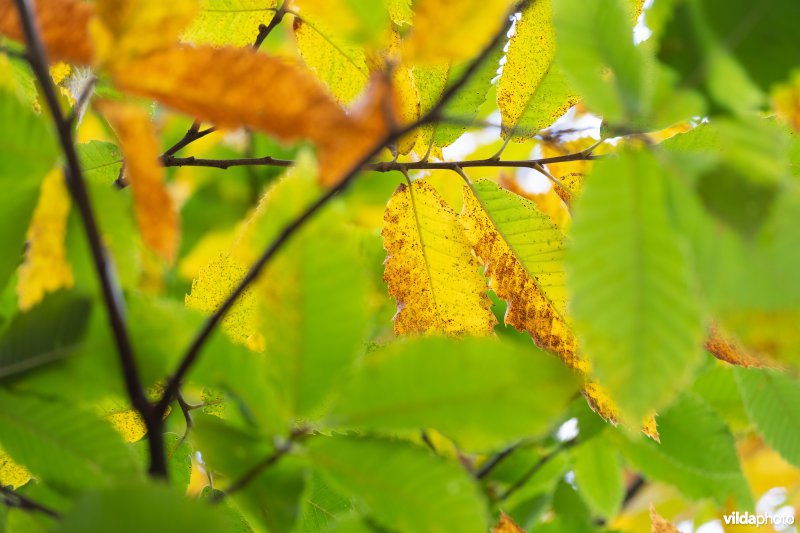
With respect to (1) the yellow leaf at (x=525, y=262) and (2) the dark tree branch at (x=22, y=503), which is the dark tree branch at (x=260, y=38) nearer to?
(1) the yellow leaf at (x=525, y=262)

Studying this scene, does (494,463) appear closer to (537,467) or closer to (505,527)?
(537,467)

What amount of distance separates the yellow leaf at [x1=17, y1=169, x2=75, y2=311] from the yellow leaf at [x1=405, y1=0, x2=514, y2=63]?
0.23 metres

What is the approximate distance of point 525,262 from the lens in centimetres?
64

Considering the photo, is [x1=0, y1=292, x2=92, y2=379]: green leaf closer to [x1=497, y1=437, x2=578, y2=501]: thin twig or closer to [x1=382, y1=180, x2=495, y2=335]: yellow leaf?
[x1=382, y1=180, x2=495, y2=335]: yellow leaf

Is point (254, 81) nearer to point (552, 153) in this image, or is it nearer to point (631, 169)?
point (631, 169)

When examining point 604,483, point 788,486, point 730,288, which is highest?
point 730,288

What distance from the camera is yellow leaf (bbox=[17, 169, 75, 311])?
0.40 metres

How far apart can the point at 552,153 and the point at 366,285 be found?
0.45 metres

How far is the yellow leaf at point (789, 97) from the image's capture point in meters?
0.32

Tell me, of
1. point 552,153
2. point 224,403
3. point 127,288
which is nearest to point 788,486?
point 552,153

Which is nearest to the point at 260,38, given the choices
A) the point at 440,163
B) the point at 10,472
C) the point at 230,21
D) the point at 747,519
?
the point at 230,21

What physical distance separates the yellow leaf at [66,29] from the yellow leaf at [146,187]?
0.17 ft

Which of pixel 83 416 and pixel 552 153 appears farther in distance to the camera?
pixel 552 153

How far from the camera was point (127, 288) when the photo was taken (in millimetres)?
398
